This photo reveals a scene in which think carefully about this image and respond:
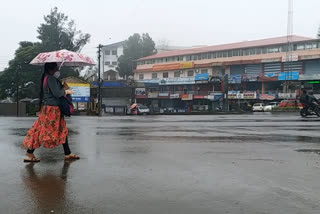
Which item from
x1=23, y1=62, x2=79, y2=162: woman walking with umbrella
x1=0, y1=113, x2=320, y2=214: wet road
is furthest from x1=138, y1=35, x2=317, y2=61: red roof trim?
x1=23, y1=62, x2=79, y2=162: woman walking with umbrella

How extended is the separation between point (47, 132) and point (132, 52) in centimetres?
6784

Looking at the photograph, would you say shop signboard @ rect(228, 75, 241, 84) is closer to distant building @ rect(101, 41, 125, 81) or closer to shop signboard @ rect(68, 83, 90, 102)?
shop signboard @ rect(68, 83, 90, 102)

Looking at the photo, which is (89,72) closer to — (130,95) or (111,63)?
(111,63)

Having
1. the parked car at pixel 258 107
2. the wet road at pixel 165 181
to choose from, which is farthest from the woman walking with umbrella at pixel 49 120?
the parked car at pixel 258 107

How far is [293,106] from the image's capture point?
38.6 meters

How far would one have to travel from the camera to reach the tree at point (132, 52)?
72.6 m

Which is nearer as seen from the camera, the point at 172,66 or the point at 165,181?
the point at 165,181

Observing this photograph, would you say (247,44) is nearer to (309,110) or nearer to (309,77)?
(309,77)

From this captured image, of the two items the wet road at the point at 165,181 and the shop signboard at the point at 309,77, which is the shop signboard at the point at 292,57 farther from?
the wet road at the point at 165,181

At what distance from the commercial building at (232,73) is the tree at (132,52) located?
2754 mm

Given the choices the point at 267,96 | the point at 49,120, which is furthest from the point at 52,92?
the point at 267,96

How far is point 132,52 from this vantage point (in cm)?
7256

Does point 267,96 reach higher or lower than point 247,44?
lower

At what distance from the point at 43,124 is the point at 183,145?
10.1 feet
